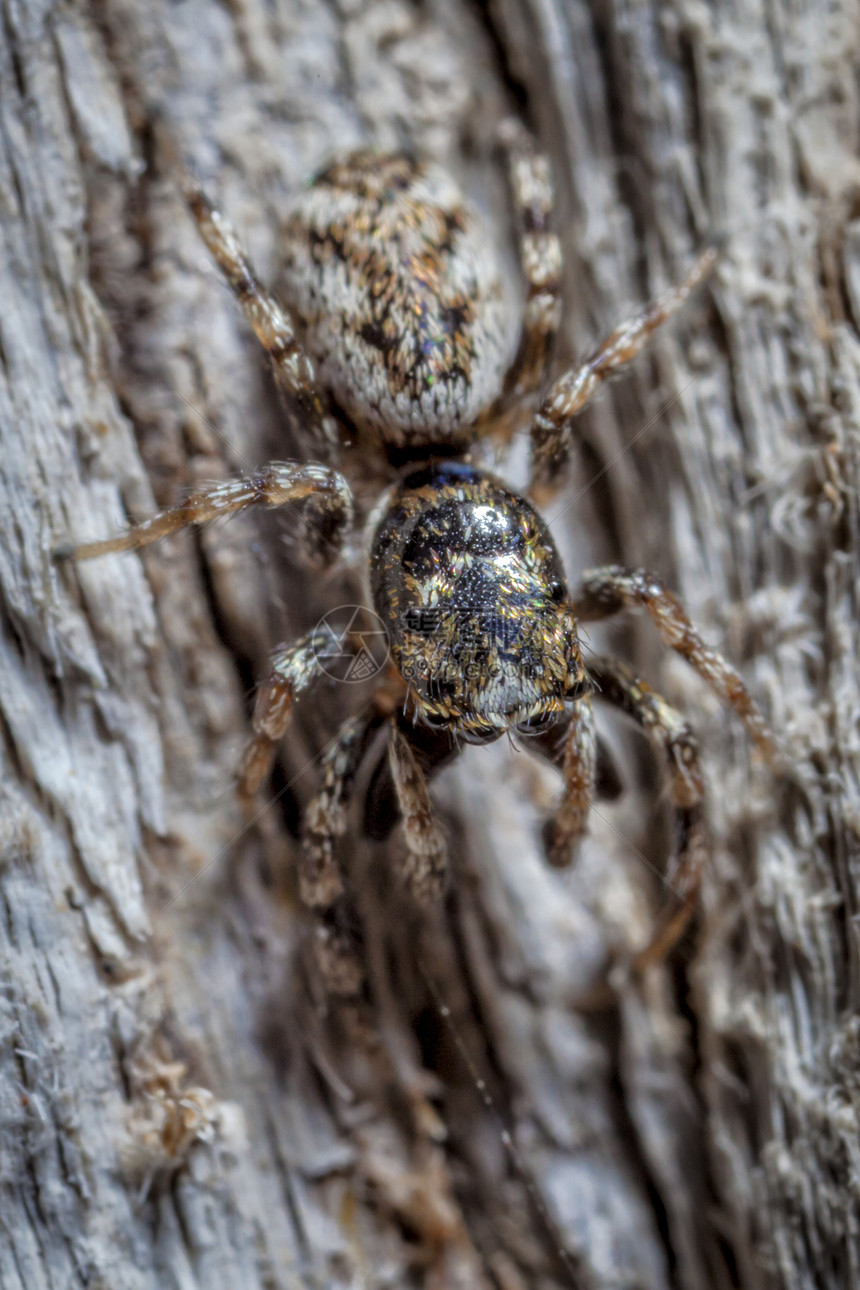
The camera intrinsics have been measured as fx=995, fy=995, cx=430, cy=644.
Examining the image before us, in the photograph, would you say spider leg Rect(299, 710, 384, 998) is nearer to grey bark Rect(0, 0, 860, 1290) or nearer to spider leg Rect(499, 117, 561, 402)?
grey bark Rect(0, 0, 860, 1290)

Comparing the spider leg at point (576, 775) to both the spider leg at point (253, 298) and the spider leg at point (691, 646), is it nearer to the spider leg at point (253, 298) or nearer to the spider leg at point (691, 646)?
the spider leg at point (691, 646)

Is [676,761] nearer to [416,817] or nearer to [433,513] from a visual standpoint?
[416,817]

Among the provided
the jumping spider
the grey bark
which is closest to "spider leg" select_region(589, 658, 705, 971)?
the jumping spider

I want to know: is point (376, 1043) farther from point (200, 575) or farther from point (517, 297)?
point (517, 297)

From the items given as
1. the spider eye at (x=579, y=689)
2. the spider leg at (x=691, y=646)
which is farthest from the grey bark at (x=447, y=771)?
the spider eye at (x=579, y=689)

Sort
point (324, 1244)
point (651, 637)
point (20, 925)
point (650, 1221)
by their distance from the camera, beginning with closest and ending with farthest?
point (20, 925) < point (324, 1244) < point (650, 1221) < point (651, 637)

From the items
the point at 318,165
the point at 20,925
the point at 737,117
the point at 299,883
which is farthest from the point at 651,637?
the point at 20,925
